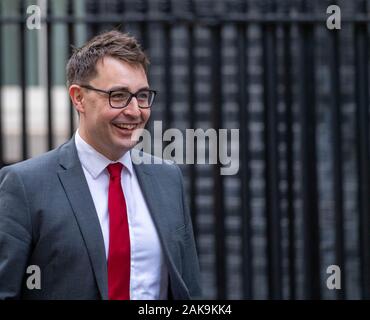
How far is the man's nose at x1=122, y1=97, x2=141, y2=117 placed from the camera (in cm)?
311

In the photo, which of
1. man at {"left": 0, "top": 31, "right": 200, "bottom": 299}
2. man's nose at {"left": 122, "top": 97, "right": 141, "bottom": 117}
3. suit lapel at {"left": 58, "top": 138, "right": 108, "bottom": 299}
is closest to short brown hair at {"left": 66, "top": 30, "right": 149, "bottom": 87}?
man at {"left": 0, "top": 31, "right": 200, "bottom": 299}

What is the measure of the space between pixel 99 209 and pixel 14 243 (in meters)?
0.31

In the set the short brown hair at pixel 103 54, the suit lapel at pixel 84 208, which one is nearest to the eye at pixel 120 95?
the short brown hair at pixel 103 54

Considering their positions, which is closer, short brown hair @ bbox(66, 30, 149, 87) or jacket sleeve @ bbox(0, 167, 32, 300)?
jacket sleeve @ bbox(0, 167, 32, 300)

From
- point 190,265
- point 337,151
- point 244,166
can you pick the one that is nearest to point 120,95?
point 190,265

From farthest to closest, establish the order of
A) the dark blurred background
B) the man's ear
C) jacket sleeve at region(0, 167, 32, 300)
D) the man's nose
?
the dark blurred background
the man's ear
the man's nose
jacket sleeve at region(0, 167, 32, 300)

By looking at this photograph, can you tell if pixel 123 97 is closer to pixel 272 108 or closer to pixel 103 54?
pixel 103 54

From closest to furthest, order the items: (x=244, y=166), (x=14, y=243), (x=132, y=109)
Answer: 1. (x=14, y=243)
2. (x=132, y=109)
3. (x=244, y=166)

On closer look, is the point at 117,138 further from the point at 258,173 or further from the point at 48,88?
the point at 258,173

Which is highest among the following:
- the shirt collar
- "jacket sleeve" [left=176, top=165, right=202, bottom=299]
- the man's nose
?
the man's nose

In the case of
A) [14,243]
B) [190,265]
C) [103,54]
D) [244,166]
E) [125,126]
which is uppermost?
[103,54]

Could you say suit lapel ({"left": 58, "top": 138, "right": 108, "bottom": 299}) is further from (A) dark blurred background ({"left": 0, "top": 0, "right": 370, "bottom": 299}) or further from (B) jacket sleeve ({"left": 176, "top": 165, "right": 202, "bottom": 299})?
(A) dark blurred background ({"left": 0, "top": 0, "right": 370, "bottom": 299})

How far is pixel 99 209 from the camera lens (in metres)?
3.13
